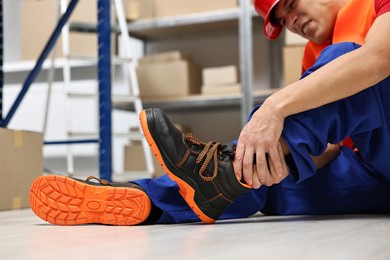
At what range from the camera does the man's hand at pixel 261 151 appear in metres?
1.16

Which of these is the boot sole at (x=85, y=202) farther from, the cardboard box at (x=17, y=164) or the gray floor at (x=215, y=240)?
the cardboard box at (x=17, y=164)

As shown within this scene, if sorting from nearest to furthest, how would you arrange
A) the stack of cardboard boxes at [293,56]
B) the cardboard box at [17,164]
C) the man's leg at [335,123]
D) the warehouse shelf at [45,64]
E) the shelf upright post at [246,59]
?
the man's leg at [335,123] < the cardboard box at [17,164] < the stack of cardboard boxes at [293,56] < the shelf upright post at [246,59] < the warehouse shelf at [45,64]

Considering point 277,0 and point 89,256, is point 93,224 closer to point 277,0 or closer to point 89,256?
point 89,256

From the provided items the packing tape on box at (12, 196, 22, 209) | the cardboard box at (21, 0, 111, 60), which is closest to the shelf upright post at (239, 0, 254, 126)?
the cardboard box at (21, 0, 111, 60)

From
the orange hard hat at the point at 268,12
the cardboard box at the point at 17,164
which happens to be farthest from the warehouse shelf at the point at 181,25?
the orange hard hat at the point at 268,12

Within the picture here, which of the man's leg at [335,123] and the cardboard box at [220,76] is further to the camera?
the cardboard box at [220,76]

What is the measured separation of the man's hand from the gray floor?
0.11 metres

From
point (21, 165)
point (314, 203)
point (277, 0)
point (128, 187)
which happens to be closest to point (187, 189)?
point (128, 187)

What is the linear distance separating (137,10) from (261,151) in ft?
9.42

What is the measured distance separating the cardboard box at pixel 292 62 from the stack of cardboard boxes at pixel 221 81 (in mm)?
319

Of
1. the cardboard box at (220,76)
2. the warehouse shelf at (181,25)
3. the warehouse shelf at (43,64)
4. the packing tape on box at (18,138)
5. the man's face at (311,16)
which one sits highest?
the warehouse shelf at (181,25)

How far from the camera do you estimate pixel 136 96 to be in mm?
3633

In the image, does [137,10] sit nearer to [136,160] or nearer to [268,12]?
[136,160]

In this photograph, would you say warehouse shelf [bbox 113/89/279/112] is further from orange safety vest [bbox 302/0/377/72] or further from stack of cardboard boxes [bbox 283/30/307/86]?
orange safety vest [bbox 302/0/377/72]
